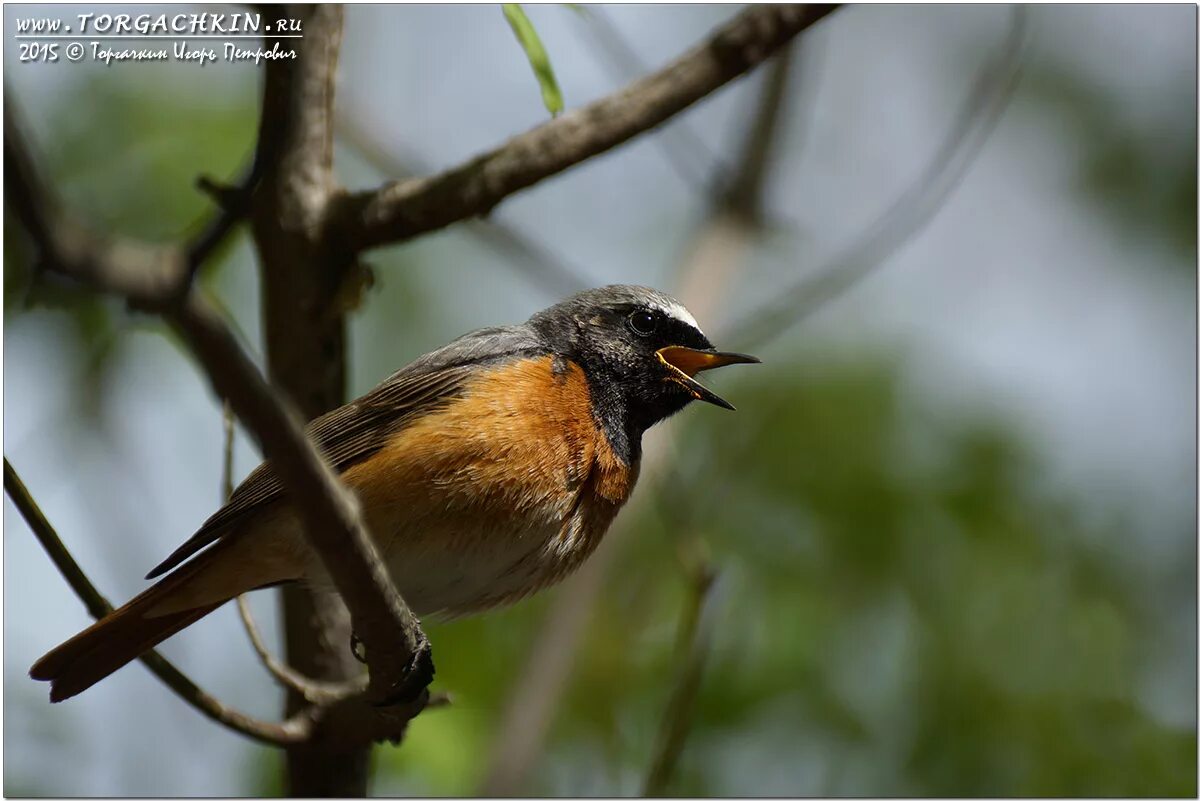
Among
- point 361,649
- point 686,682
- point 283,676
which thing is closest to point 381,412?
point 361,649

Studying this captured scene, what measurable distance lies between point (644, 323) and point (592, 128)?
1.02 meters

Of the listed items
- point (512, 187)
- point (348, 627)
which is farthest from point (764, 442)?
point (512, 187)

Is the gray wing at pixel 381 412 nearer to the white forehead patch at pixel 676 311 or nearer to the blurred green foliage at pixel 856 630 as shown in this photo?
the white forehead patch at pixel 676 311

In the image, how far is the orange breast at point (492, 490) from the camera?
164 inches

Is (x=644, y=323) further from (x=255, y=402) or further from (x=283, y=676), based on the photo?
(x=255, y=402)

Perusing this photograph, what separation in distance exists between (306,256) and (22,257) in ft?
3.58

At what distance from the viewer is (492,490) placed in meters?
4.17

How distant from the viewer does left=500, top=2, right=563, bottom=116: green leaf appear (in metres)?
3.60

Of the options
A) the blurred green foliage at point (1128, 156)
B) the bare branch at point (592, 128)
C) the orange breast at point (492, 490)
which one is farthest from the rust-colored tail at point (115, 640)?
the blurred green foliage at point (1128, 156)

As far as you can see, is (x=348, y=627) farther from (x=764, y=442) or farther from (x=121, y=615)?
→ (x=764, y=442)

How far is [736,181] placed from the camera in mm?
7211

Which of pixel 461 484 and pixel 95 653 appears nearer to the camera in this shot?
pixel 461 484

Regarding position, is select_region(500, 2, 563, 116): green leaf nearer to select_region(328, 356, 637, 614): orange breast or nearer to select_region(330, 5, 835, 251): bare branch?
select_region(330, 5, 835, 251): bare branch

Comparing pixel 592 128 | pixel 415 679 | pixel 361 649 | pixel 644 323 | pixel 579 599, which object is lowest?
pixel 579 599
